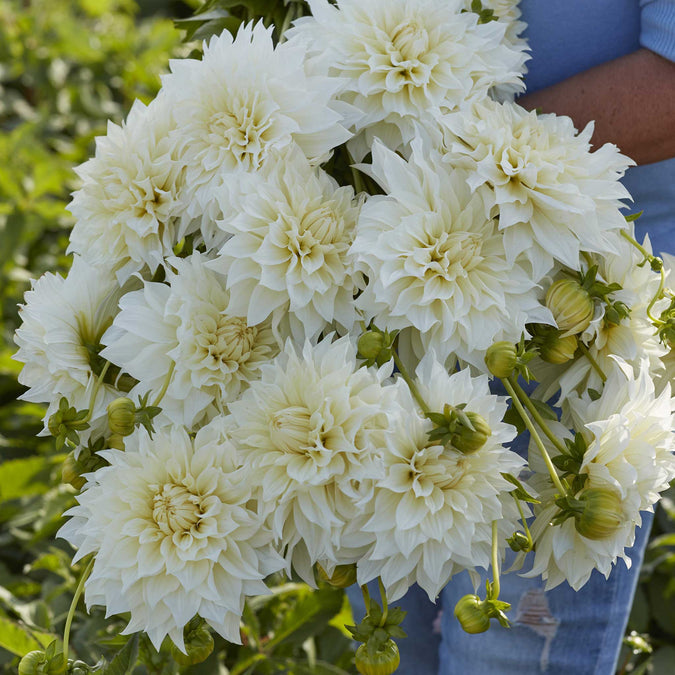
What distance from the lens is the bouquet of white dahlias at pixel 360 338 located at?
1.92 feet

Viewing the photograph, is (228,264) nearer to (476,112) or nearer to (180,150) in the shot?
(180,150)

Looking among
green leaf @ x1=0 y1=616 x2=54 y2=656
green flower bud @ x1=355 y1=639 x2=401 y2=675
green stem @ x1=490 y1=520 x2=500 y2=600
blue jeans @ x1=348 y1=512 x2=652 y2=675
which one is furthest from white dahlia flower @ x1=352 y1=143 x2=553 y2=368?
green leaf @ x1=0 y1=616 x2=54 y2=656

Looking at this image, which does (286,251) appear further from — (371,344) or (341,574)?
(341,574)

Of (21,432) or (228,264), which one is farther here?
(21,432)

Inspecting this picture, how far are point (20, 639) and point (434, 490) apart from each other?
0.58m

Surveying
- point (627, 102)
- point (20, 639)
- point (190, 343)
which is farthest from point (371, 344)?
point (20, 639)

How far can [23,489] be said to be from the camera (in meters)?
1.36

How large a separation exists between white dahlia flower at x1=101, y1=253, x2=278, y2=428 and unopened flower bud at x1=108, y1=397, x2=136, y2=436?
0.03 metres

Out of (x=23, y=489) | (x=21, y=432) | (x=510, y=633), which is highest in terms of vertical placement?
(x=510, y=633)

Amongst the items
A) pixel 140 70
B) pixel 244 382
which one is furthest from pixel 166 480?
pixel 140 70

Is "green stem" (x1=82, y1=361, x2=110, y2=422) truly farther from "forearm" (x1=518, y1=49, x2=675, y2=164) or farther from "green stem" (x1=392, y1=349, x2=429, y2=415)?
"forearm" (x1=518, y1=49, x2=675, y2=164)

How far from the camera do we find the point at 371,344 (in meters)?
0.58

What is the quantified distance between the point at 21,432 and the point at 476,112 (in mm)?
1271

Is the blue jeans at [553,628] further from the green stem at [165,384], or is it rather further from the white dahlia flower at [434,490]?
the green stem at [165,384]
